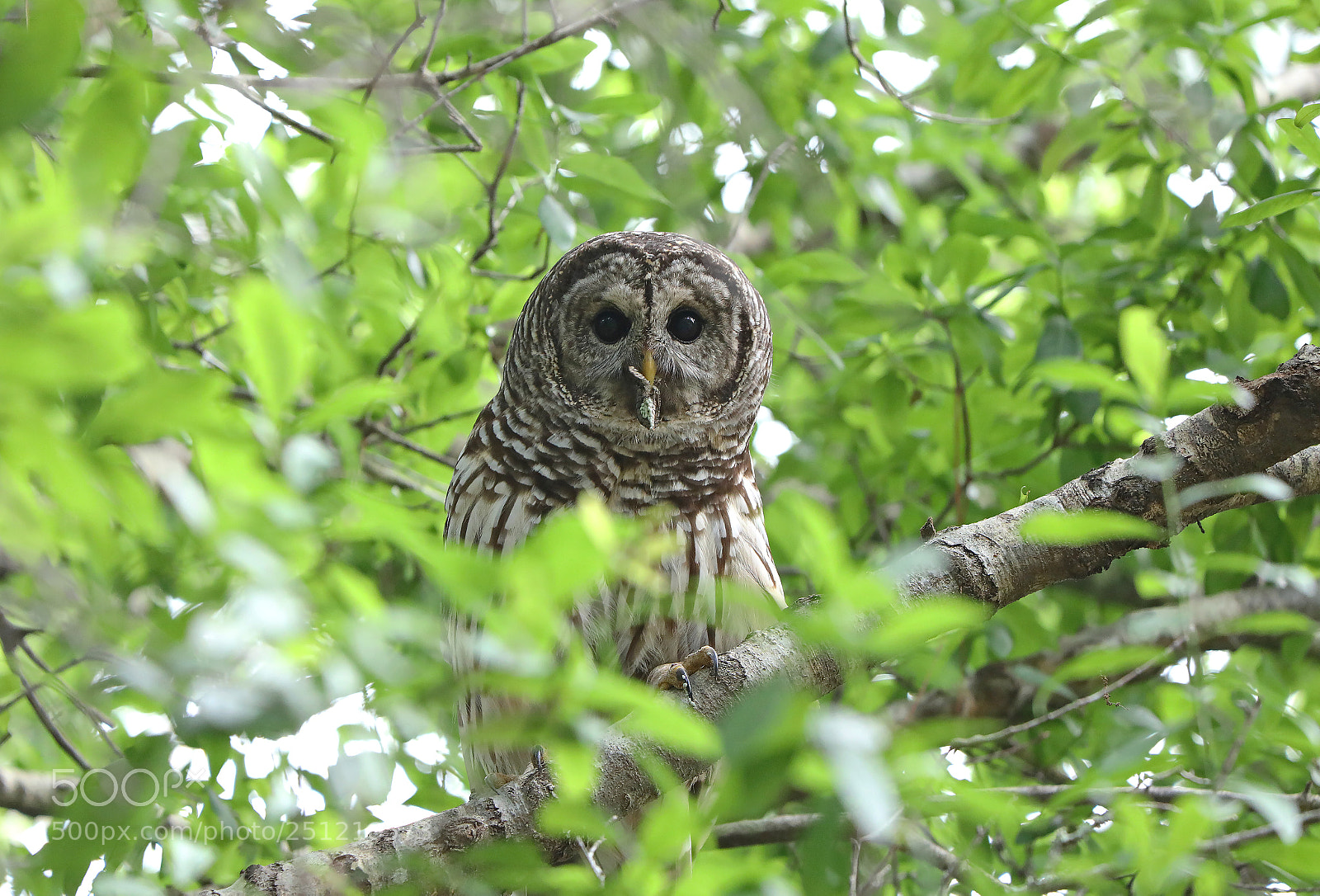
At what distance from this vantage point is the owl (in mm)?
2963

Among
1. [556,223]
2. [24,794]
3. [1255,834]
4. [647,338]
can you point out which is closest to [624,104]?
[556,223]

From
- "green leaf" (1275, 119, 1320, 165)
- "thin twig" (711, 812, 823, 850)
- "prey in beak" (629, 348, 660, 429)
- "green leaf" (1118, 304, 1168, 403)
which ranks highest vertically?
"green leaf" (1275, 119, 1320, 165)

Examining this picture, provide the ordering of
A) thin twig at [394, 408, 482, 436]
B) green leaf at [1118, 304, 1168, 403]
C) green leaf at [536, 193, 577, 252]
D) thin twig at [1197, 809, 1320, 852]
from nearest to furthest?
green leaf at [1118, 304, 1168, 403], thin twig at [1197, 809, 1320, 852], green leaf at [536, 193, 577, 252], thin twig at [394, 408, 482, 436]

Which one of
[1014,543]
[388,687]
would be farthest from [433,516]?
[388,687]

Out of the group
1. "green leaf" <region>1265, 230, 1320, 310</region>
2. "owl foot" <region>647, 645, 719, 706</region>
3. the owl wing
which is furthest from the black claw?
"green leaf" <region>1265, 230, 1320, 310</region>

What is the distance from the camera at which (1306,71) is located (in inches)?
211

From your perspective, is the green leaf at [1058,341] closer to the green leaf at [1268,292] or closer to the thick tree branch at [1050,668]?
the green leaf at [1268,292]

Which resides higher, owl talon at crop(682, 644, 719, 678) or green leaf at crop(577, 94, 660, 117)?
green leaf at crop(577, 94, 660, 117)

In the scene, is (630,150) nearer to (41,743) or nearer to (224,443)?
(41,743)

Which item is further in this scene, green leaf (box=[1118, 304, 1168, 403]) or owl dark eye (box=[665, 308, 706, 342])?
owl dark eye (box=[665, 308, 706, 342])

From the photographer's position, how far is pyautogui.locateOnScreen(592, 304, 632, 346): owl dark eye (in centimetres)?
335

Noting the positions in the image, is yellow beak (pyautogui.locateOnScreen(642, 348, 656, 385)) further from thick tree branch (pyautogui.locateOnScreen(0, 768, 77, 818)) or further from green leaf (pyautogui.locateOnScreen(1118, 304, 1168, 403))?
thick tree branch (pyautogui.locateOnScreen(0, 768, 77, 818))

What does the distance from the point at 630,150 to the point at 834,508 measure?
1.62 m

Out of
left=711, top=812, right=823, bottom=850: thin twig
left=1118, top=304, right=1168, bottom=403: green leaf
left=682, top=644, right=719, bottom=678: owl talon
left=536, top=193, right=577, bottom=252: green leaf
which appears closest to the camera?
left=1118, top=304, right=1168, bottom=403: green leaf
